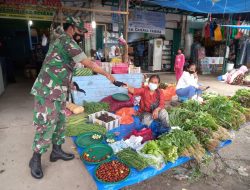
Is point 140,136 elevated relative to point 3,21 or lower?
lower

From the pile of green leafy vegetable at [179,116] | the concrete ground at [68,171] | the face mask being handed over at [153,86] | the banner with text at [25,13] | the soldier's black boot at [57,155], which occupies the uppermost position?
the banner with text at [25,13]

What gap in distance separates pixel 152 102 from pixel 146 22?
8.09 metres

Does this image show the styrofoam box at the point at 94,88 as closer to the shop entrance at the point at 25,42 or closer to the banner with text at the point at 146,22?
the shop entrance at the point at 25,42

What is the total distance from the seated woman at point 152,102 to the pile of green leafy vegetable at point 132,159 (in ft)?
3.06

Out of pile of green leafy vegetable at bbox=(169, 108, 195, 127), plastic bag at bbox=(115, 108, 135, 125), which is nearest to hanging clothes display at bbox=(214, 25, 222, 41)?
plastic bag at bbox=(115, 108, 135, 125)

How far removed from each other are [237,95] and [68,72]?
3.85m

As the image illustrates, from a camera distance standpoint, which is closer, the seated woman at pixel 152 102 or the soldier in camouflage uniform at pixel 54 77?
the soldier in camouflage uniform at pixel 54 77

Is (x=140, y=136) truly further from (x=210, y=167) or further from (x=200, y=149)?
(x=210, y=167)

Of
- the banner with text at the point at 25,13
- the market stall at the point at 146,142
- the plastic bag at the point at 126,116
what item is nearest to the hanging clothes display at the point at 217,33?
the banner with text at the point at 25,13

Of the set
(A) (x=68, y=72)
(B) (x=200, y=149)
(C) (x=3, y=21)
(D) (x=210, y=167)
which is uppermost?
(C) (x=3, y=21)

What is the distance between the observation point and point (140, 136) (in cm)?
308

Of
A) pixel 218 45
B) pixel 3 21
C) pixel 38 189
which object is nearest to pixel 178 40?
pixel 218 45

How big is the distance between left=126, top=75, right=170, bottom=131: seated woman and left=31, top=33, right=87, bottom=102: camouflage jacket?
48.0 inches

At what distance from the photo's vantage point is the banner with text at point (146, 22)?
33.9ft
